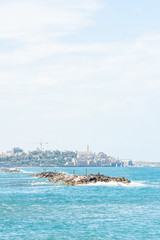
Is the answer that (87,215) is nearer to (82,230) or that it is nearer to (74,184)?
(82,230)

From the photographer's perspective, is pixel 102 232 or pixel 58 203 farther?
pixel 58 203

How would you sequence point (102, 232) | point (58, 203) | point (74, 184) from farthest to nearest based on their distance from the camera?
point (74, 184), point (58, 203), point (102, 232)

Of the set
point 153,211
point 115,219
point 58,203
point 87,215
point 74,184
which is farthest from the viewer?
point 74,184

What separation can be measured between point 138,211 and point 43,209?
1227 cm

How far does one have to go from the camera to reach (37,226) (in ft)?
140

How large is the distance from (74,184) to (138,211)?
180 feet

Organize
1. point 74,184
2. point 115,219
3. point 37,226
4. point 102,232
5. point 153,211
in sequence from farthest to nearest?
point 74,184 → point 153,211 → point 115,219 → point 37,226 → point 102,232

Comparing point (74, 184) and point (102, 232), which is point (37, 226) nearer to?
point (102, 232)

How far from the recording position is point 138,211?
176ft

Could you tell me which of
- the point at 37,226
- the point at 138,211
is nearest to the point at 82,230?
the point at 37,226

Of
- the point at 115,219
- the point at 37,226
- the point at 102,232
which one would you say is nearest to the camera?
the point at 102,232

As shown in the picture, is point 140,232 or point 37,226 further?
point 37,226

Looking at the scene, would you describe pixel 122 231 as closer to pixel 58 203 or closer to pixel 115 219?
pixel 115 219

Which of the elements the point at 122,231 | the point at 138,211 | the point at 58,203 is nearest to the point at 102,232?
the point at 122,231
